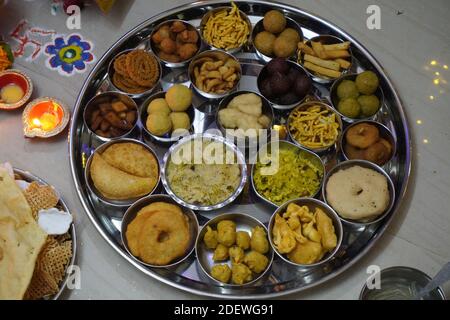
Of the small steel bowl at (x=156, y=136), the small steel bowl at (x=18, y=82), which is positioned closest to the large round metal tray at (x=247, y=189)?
the small steel bowl at (x=156, y=136)

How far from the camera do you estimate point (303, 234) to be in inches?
77.6

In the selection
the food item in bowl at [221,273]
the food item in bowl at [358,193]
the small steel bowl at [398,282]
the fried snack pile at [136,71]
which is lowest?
the small steel bowl at [398,282]

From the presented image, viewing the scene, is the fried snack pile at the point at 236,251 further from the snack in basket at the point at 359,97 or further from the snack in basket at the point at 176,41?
the snack in basket at the point at 176,41

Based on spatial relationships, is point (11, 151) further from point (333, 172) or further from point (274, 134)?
point (333, 172)

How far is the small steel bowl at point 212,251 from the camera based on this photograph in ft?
6.38

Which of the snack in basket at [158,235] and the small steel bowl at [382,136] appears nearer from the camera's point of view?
the snack in basket at [158,235]

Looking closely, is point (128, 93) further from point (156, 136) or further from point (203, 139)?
point (203, 139)

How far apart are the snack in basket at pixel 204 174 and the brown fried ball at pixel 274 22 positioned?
0.65 metres

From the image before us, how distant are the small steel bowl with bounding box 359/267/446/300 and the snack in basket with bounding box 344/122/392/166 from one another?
48 centimetres

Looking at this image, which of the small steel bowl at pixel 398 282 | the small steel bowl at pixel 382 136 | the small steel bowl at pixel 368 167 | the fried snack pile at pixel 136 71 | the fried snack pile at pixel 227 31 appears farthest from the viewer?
the fried snack pile at pixel 227 31

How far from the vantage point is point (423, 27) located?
256cm

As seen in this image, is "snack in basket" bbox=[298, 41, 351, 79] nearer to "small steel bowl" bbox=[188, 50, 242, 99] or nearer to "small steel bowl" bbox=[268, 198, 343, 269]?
"small steel bowl" bbox=[188, 50, 242, 99]

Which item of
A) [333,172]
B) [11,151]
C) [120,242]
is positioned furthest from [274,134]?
[11,151]

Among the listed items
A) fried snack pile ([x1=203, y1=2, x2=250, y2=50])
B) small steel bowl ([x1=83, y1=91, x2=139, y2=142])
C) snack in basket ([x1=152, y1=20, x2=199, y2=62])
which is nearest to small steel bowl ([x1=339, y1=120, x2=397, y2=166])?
fried snack pile ([x1=203, y1=2, x2=250, y2=50])
